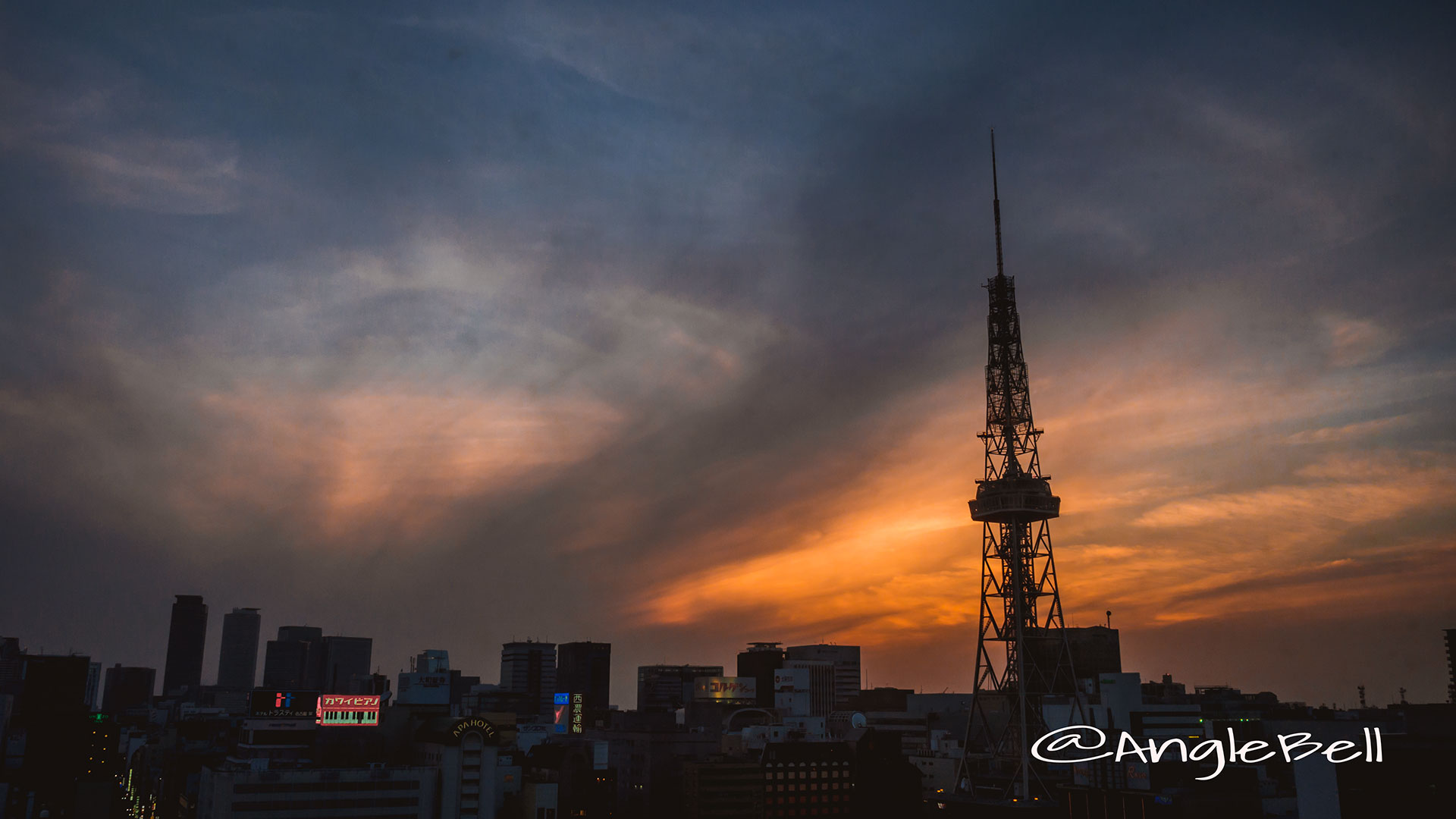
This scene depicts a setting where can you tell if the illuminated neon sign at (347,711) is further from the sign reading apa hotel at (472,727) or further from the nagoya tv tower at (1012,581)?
the nagoya tv tower at (1012,581)

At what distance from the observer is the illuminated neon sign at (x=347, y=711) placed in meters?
172

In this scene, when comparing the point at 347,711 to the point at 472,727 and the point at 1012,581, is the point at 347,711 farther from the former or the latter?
the point at 1012,581

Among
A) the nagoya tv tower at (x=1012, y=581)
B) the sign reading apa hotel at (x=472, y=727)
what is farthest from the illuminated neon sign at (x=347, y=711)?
the nagoya tv tower at (x=1012, y=581)

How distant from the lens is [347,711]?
567 ft

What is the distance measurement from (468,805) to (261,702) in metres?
75.4

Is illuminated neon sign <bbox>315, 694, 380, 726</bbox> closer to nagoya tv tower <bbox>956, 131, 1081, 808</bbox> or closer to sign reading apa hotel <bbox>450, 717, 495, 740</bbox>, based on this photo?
sign reading apa hotel <bbox>450, 717, 495, 740</bbox>

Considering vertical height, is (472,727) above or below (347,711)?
below

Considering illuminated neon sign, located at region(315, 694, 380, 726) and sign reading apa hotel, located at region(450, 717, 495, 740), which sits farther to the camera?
illuminated neon sign, located at region(315, 694, 380, 726)

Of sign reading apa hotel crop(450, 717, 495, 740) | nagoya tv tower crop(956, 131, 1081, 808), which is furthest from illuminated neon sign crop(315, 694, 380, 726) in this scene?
nagoya tv tower crop(956, 131, 1081, 808)

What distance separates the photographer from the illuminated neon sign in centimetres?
17150

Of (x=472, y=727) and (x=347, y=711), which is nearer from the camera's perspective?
(x=472, y=727)

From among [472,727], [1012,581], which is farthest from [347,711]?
[1012,581]

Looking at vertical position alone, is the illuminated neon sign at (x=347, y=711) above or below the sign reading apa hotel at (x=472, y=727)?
above

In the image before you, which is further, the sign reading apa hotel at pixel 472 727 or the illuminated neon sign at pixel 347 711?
the illuminated neon sign at pixel 347 711
